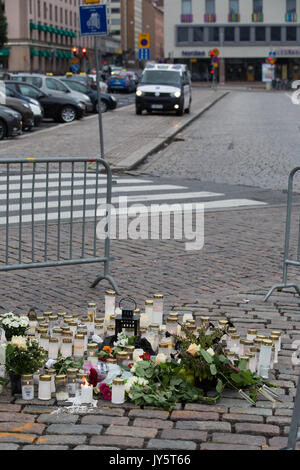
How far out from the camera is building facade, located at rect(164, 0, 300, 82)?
98.9m

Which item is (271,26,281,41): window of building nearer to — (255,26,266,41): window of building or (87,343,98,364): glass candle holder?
(255,26,266,41): window of building

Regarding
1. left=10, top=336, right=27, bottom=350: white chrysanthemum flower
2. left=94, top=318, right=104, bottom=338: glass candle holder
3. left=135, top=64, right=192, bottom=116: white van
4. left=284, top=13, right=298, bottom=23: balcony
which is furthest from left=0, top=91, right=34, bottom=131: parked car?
left=284, top=13, right=298, bottom=23: balcony

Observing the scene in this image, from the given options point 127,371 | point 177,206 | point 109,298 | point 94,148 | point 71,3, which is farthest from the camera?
point 71,3

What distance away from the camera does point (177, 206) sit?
12.0m

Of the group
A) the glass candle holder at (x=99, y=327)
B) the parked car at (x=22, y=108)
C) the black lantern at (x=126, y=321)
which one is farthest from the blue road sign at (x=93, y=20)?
the black lantern at (x=126, y=321)

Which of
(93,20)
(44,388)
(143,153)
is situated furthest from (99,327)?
(143,153)

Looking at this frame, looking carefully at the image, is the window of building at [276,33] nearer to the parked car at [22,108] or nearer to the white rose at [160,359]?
the parked car at [22,108]

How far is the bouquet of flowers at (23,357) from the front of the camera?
4.62 meters

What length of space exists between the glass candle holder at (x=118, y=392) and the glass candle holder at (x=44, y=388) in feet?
1.17

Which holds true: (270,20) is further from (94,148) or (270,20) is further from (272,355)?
(272,355)

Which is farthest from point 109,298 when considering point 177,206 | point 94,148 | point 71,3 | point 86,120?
point 71,3

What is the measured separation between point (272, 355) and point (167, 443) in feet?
4.66

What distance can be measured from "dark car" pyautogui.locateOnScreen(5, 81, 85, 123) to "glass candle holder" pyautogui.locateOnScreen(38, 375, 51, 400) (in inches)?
983

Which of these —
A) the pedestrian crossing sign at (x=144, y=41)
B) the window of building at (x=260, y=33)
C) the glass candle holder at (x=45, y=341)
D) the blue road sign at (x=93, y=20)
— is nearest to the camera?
the glass candle holder at (x=45, y=341)
